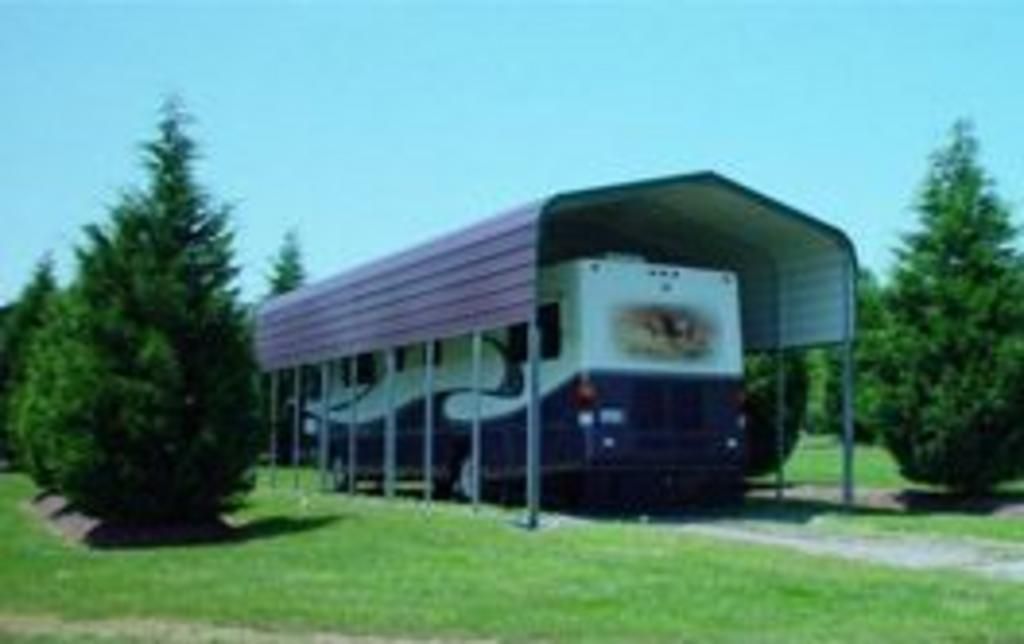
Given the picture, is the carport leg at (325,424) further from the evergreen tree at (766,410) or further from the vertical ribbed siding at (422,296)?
the evergreen tree at (766,410)

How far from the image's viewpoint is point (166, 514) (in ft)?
72.6

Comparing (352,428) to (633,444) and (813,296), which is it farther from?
(813,296)

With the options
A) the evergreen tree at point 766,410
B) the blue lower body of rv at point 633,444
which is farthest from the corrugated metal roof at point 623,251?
the evergreen tree at point 766,410

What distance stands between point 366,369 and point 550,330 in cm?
813

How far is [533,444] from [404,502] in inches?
224

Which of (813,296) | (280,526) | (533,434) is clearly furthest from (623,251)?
(280,526)

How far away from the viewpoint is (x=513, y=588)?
1480cm

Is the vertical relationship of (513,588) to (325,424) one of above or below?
below

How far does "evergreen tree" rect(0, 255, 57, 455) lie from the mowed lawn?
807 inches

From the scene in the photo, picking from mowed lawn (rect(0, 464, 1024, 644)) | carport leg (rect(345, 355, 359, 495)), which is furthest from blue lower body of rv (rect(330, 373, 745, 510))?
carport leg (rect(345, 355, 359, 495))

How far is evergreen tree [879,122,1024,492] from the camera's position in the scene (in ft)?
84.8

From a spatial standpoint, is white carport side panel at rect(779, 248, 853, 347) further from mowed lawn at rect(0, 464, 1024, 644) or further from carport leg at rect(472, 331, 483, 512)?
mowed lawn at rect(0, 464, 1024, 644)

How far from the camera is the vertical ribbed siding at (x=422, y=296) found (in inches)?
846

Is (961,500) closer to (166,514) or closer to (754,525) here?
(754,525)
